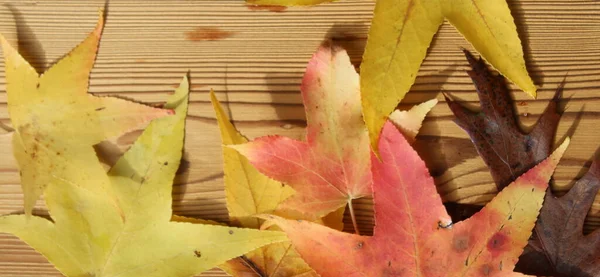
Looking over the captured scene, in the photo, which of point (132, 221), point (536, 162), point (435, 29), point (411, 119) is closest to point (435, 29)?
point (435, 29)

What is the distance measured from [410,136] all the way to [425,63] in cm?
10

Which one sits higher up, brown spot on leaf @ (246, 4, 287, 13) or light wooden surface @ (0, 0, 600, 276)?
brown spot on leaf @ (246, 4, 287, 13)

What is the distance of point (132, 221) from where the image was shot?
72 cm

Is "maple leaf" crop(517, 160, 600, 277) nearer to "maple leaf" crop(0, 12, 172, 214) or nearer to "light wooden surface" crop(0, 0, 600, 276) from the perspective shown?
"light wooden surface" crop(0, 0, 600, 276)

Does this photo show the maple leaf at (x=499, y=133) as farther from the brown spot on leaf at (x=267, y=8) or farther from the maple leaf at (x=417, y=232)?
the brown spot on leaf at (x=267, y=8)

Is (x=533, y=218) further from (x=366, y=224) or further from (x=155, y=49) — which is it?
(x=155, y=49)

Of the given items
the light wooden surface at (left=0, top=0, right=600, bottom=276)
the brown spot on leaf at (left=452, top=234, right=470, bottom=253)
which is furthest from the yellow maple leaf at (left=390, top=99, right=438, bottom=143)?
the brown spot on leaf at (left=452, top=234, right=470, bottom=253)

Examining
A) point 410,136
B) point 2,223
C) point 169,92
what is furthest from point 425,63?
point 2,223

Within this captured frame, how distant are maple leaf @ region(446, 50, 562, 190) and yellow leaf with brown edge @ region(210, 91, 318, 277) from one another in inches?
9.7

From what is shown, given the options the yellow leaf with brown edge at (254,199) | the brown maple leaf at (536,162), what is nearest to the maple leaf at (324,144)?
the yellow leaf with brown edge at (254,199)

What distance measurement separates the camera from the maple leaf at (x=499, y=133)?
73 centimetres

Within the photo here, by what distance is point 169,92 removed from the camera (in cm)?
75

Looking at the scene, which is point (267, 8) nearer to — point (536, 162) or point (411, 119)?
point (411, 119)

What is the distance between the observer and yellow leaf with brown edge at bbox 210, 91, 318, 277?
728 mm
